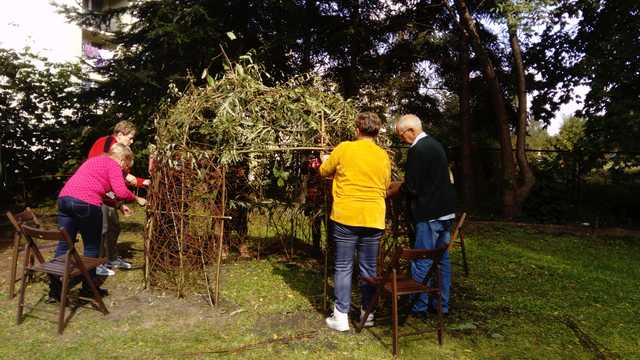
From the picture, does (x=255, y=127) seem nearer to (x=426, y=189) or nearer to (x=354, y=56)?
(x=426, y=189)

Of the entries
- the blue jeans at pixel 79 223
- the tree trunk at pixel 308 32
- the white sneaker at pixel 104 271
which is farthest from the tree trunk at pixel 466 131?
the blue jeans at pixel 79 223

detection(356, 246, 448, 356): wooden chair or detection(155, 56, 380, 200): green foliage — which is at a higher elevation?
detection(155, 56, 380, 200): green foliage

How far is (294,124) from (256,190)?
1159 millimetres

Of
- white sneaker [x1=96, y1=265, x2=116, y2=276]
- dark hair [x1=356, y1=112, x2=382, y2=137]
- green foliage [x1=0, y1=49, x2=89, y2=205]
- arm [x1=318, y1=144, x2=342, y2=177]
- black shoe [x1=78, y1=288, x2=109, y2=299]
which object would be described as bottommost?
black shoe [x1=78, y1=288, x2=109, y2=299]

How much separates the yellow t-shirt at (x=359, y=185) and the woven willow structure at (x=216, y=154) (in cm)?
99

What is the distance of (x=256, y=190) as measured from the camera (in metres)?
6.30

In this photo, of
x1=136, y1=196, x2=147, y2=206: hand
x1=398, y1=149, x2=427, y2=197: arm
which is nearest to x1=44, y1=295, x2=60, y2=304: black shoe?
x1=136, y1=196, x2=147, y2=206: hand

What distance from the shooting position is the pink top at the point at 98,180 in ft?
15.7

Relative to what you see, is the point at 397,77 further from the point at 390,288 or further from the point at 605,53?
the point at 390,288

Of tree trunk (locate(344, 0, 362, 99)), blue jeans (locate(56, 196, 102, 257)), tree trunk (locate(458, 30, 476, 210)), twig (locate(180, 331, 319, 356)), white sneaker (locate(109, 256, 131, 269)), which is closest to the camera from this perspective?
twig (locate(180, 331, 319, 356))

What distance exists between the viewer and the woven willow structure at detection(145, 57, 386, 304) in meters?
5.16

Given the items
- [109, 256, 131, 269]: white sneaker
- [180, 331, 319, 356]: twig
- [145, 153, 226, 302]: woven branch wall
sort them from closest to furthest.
Result: [180, 331, 319, 356]: twig → [145, 153, 226, 302]: woven branch wall → [109, 256, 131, 269]: white sneaker

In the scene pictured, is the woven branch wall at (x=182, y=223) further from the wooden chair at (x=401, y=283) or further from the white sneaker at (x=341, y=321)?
the wooden chair at (x=401, y=283)

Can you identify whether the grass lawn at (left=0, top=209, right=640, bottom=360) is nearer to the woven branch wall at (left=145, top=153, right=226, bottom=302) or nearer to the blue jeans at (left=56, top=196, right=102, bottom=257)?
the woven branch wall at (left=145, top=153, right=226, bottom=302)
